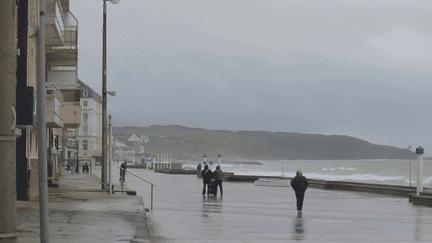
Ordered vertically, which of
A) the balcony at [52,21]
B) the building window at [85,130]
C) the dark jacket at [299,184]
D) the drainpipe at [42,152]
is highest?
the balcony at [52,21]

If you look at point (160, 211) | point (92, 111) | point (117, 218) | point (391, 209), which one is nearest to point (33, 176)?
point (160, 211)

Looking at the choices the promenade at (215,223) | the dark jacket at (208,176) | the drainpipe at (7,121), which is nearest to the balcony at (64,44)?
the promenade at (215,223)

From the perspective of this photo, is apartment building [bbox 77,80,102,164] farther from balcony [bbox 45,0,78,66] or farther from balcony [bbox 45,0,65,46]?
balcony [bbox 45,0,65,46]

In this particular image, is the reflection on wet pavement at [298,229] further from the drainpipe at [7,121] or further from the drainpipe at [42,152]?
the drainpipe at [7,121]

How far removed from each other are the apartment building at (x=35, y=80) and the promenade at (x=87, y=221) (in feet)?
5.41

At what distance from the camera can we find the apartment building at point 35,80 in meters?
8.25

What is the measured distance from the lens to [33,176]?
2056 cm

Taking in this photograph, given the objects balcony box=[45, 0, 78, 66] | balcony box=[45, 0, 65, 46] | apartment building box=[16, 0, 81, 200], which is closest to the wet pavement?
apartment building box=[16, 0, 81, 200]

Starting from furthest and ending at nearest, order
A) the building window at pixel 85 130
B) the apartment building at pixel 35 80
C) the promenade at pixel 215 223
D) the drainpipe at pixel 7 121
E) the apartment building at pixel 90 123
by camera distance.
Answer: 1. the building window at pixel 85 130
2. the apartment building at pixel 90 123
3. the promenade at pixel 215 223
4. the apartment building at pixel 35 80
5. the drainpipe at pixel 7 121

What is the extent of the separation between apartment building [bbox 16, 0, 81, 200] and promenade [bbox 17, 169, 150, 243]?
165 centimetres

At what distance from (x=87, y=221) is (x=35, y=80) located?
12.9 metres

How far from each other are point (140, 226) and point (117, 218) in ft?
5.34

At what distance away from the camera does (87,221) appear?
13609mm

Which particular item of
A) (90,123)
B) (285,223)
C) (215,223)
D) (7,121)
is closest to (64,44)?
(215,223)
